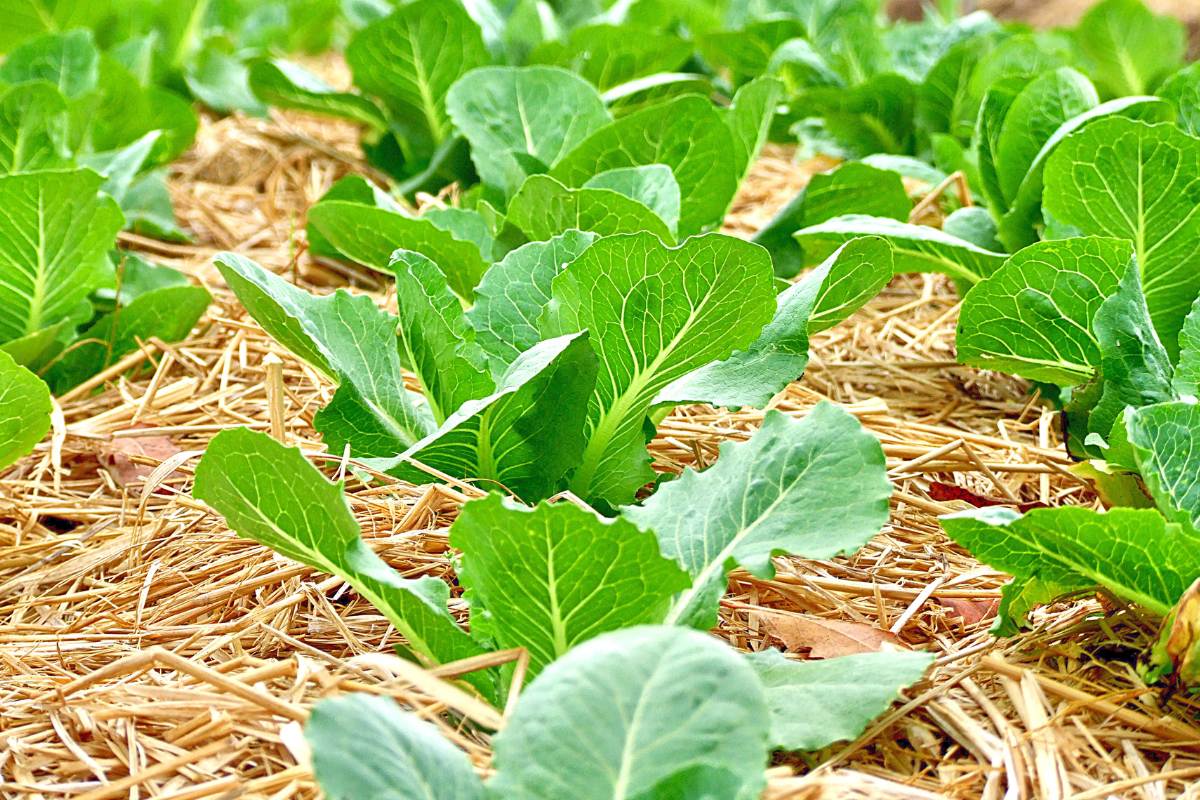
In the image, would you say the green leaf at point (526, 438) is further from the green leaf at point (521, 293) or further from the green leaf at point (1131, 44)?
the green leaf at point (1131, 44)

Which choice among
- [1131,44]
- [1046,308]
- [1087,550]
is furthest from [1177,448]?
[1131,44]

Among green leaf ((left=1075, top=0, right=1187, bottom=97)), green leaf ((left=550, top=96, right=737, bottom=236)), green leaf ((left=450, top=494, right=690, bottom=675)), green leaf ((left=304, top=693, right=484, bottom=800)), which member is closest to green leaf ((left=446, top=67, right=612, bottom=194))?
green leaf ((left=550, top=96, right=737, bottom=236))

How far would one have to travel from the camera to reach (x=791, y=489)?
42.8 inches

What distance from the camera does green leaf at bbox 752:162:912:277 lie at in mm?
1923

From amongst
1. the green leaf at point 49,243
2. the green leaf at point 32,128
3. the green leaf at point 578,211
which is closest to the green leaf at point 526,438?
the green leaf at point 578,211

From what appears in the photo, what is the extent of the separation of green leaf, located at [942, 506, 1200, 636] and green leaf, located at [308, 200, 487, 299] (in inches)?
32.2

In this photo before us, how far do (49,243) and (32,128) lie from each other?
400 mm

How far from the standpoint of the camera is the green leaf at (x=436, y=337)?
4.23ft

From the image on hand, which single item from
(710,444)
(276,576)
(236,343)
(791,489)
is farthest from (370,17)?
(791,489)

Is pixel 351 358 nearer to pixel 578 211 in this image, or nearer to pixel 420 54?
pixel 578 211

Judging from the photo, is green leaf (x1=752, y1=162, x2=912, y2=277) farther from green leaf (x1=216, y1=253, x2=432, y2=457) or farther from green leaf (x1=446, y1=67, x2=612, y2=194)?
green leaf (x1=216, y1=253, x2=432, y2=457)

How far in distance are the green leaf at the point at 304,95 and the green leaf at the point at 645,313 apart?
1.38m

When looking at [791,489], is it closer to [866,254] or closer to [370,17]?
[866,254]

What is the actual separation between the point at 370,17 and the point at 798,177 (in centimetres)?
114
